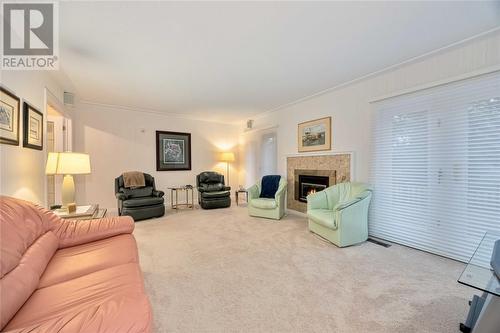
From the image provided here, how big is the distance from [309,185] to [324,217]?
56.3 inches

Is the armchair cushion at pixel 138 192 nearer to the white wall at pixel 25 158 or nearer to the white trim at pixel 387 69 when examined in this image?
the white wall at pixel 25 158

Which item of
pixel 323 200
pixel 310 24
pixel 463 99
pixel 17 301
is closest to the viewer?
pixel 17 301

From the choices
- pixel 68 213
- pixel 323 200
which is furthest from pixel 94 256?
pixel 323 200

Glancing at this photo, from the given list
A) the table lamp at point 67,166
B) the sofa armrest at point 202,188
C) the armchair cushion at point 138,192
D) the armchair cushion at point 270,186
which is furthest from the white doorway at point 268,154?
the table lamp at point 67,166

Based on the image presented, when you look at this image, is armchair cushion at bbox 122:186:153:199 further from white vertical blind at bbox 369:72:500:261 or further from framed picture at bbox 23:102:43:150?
white vertical blind at bbox 369:72:500:261

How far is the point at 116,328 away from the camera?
0.78 metres

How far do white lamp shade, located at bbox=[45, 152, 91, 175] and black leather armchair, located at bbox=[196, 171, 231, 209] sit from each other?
294cm

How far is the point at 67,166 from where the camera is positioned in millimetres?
2455

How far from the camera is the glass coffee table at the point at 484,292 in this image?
1.18 metres

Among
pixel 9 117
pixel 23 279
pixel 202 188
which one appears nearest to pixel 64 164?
pixel 9 117

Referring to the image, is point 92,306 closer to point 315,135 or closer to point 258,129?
point 315,135

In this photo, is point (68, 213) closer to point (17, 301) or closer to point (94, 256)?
point (94, 256)

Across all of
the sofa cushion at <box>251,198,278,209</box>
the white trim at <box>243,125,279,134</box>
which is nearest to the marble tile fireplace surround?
the sofa cushion at <box>251,198,278,209</box>

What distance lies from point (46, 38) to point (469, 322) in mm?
4338
